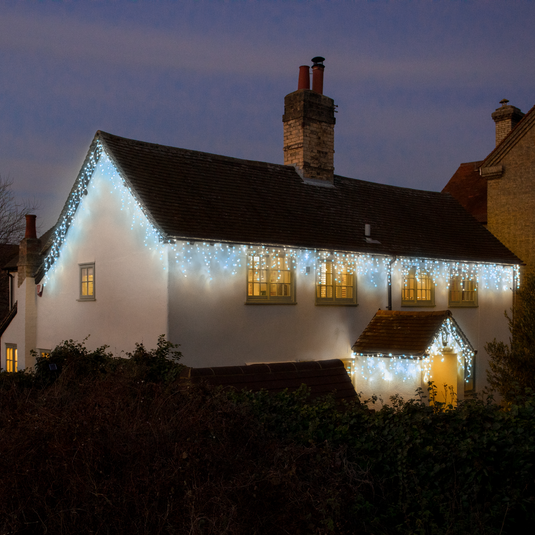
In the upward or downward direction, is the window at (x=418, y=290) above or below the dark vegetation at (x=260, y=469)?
above

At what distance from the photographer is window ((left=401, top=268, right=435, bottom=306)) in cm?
1792

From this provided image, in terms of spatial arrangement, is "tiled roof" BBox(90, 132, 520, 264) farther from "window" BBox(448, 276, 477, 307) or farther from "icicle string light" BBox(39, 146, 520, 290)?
"window" BBox(448, 276, 477, 307)

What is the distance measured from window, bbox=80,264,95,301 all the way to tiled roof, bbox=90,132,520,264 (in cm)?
328

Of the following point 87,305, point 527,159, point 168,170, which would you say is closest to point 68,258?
point 87,305

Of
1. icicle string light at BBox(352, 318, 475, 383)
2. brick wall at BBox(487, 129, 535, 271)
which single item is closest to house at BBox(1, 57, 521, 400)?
icicle string light at BBox(352, 318, 475, 383)

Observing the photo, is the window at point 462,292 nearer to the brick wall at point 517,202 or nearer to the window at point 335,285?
the brick wall at point 517,202

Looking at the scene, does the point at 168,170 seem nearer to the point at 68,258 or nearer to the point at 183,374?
the point at 68,258

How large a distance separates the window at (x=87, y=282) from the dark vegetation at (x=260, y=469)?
31.4 feet

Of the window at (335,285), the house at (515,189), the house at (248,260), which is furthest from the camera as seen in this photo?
the house at (515,189)

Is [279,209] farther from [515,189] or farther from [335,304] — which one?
[515,189]

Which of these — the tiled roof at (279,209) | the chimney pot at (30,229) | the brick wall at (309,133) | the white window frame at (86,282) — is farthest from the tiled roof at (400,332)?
the chimney pot at (30,229)

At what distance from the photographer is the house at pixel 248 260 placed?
14.0 metres

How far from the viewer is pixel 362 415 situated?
6801 mm

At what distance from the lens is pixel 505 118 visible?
25328 mm
